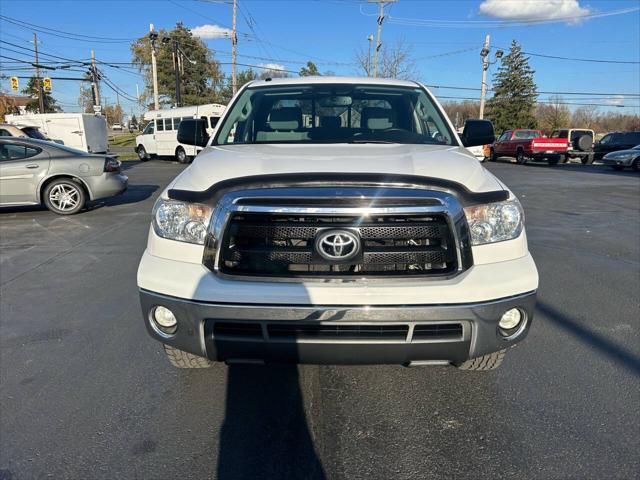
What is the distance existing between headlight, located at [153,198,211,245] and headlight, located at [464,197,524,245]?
1373 mm

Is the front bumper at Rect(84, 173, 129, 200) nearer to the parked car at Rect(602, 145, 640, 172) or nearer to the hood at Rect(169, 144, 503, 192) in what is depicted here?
the hood at Rect(169, 144, 503, 192)

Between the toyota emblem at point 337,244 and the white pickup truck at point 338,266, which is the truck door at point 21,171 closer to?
the white pickup truck at point 338,266

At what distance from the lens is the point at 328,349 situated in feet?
7.34

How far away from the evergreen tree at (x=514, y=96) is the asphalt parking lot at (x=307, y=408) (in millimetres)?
59745

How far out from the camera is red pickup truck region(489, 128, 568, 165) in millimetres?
24094

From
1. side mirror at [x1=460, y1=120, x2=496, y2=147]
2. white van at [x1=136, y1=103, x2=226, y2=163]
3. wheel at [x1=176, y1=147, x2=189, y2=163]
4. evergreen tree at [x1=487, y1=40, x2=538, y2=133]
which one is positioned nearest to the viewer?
side mirror at [x1=460, y1=120, x2=496, y2=147]

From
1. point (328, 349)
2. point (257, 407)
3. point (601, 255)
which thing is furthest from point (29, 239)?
point (601, 255)

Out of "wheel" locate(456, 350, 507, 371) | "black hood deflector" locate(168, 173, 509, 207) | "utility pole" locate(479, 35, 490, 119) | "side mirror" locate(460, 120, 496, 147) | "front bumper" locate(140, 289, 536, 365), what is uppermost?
"utility pole" locate(479, 35, 490, 119)

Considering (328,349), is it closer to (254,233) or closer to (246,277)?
(246,277)

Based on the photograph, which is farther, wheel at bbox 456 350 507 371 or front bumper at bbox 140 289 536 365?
wheel at bbox 456 350 507 371

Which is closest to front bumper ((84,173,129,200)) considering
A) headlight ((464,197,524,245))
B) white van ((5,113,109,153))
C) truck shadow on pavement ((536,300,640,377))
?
truck shadow on pavement ((536,300,640,377))

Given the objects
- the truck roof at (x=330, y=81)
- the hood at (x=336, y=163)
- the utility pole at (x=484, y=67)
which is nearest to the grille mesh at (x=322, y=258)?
A: the hood at (x=336, y=163)

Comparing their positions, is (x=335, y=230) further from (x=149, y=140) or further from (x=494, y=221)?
(x=149, y=140)

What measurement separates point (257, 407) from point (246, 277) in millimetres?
915
